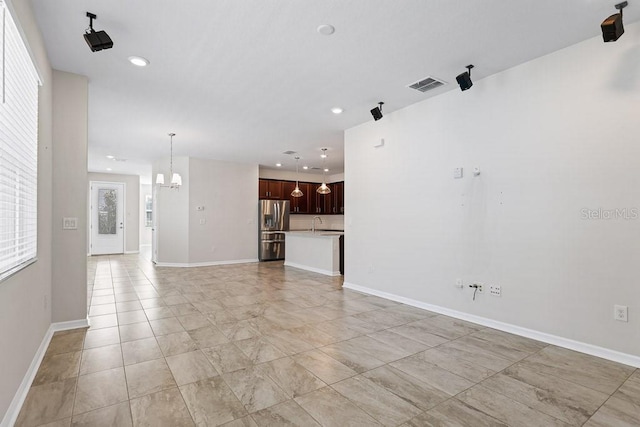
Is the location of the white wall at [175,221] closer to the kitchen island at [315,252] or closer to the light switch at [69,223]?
the kitchen island at [315,252]

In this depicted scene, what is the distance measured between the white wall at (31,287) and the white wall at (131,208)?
7.97 meters

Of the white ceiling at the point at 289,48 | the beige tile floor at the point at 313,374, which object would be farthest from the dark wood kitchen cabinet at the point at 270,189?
the beige tile floor at the point at 313,374

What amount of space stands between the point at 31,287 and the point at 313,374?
7.31 ft

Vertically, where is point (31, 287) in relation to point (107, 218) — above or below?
below

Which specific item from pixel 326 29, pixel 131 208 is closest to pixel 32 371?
pixel 326 29

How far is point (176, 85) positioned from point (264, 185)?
5.54 metres

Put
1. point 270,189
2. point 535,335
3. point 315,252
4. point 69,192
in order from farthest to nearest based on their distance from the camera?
point 270,189
point 315,252
point 69,192
point 535,335

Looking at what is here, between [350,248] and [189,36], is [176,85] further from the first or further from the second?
[350,248]

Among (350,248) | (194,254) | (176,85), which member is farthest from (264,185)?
(176,85)

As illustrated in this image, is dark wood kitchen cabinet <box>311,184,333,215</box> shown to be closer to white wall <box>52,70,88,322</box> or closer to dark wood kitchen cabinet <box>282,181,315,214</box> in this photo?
dark wood kitchen cabinet <box>282,181,315,214</box>

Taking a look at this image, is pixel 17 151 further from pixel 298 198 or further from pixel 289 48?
pixel 298 198

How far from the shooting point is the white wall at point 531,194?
8.65ft

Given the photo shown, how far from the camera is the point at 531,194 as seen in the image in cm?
315

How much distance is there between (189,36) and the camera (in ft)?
9.02
